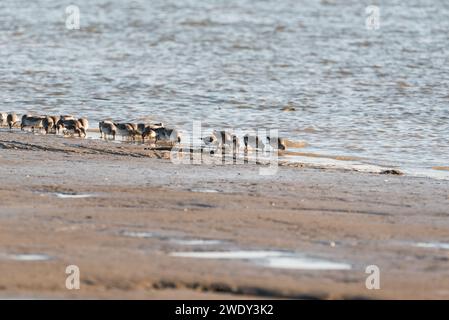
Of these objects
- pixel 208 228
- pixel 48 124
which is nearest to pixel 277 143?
pixel 48 124

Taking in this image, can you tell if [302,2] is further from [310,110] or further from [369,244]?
[369,244]

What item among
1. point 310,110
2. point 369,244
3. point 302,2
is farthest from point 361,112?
point 302,2

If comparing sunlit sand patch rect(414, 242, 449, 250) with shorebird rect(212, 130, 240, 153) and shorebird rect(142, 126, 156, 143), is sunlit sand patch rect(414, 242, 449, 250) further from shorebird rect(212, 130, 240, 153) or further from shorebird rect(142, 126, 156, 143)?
shorebird rect(142, 126, 156, 143)

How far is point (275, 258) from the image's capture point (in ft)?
27.4

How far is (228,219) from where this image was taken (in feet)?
31.3

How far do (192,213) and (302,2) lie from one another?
38806 millimetres

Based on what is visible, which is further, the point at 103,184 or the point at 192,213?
the point at 103,184

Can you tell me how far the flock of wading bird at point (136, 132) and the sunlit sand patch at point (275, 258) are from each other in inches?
250

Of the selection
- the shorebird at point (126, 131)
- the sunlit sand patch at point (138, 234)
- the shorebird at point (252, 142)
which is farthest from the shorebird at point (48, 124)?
the sunlit sand patch at point (138, 234)

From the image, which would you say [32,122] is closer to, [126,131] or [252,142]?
[126,131]

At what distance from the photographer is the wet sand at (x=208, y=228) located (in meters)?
7.66

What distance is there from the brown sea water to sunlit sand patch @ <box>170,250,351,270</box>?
6.47 metres

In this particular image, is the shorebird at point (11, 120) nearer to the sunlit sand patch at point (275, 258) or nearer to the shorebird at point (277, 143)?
the shorebird at point (277, 143)

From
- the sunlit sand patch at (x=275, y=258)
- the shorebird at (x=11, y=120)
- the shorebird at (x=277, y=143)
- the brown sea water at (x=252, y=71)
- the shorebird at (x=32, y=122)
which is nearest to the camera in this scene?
the sunlit sand patch at (x=275, y=258)
